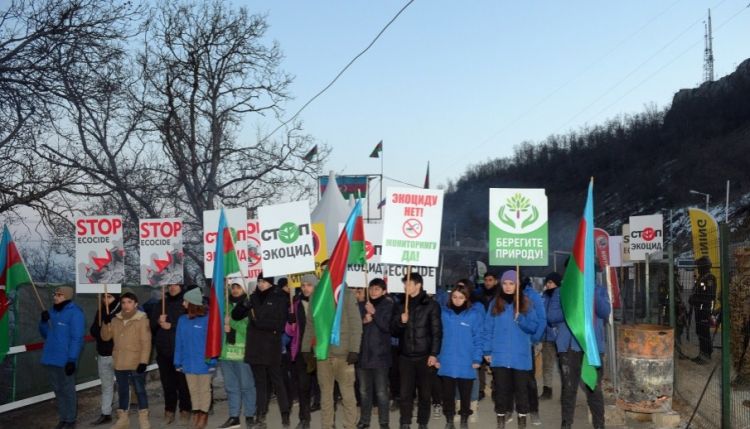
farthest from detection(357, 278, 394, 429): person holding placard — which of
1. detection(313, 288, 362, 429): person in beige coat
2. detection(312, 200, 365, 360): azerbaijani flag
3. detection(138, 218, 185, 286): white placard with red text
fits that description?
detection(138, 218, 185, 286): white placard with red text

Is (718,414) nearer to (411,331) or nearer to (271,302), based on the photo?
(411,331)

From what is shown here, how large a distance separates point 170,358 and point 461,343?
12.8 ft

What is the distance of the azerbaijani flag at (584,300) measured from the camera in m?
8.87

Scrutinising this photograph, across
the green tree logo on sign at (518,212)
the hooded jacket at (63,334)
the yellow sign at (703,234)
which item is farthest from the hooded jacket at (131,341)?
the yellow sign at (703,234)

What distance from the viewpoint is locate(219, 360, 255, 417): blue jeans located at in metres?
10.6

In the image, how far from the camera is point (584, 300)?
8.95 metres

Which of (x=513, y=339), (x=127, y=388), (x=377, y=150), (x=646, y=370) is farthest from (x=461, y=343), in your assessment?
(x=377, y=150)

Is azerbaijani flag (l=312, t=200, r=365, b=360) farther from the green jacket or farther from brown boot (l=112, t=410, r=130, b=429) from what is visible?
brown boot (l=112, t=410, r=130, b=429)

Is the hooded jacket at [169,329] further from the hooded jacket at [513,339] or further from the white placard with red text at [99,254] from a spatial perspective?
the hooded jacket at [513,339]

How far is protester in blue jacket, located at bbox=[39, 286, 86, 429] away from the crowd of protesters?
0.01m

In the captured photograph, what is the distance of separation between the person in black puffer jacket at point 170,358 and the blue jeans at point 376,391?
2.37m

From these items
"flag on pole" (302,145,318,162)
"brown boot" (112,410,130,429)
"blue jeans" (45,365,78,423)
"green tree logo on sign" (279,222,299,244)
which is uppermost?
"flag on pole" (302,145,318,162)

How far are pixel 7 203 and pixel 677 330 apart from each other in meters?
12.0

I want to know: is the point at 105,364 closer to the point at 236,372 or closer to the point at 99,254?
the point at 99,254
